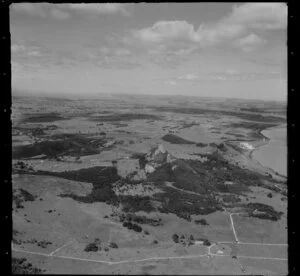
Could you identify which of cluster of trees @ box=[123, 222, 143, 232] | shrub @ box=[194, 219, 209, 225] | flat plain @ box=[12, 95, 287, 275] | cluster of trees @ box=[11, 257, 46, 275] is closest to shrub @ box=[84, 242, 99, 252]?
flat plain @ box=[12, 95, 287, 275]

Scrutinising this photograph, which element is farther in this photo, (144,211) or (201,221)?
(144,211)

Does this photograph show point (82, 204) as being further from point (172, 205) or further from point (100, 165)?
point (100, 165)

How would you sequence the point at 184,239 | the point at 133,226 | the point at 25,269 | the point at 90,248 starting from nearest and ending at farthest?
the point at 25,269, the point at 90,248, the point at 184,239, the point at 133,226

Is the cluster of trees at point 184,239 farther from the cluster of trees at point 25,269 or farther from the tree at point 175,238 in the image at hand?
the cluster of trees at point 25,269

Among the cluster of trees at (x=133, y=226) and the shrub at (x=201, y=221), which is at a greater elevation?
the cluster of trees at (x=133, y=226)

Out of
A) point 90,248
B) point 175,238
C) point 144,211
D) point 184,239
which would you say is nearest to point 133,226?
point 175,238

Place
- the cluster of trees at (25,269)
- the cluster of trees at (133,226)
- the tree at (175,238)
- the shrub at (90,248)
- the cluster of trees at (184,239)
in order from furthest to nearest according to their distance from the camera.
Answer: the cluster of trees at (133,226)
the tree at (175,238)
the cluster of trees at (184,239)
the shrub at (90,248)
the cluster of trees at (25,269)

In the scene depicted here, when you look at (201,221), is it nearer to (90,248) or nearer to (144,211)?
(144,211)

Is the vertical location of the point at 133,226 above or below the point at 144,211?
above

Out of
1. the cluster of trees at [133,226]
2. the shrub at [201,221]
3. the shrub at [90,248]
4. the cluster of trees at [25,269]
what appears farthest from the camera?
the shrub at [201,221]

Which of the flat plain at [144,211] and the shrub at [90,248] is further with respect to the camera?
the flat plain at [144,211]

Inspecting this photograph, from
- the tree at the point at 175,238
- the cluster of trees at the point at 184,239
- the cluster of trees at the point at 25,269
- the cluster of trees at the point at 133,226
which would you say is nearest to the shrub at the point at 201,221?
the cluster of trees at the point at 184,239

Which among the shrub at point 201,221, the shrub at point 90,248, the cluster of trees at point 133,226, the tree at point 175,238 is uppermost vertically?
the shrub at point 90,248
